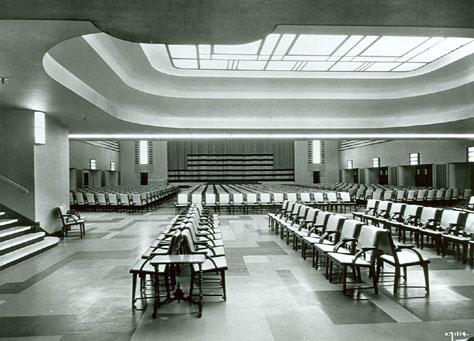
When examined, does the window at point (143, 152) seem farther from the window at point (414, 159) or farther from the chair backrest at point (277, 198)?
the window at point (414, 159)

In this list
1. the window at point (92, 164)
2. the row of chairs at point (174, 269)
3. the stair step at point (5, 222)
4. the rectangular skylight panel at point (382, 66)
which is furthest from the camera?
the window at point (92, 164)

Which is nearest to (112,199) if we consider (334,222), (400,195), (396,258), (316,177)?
(334,222)

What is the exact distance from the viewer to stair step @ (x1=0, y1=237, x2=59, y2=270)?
698 centimetres

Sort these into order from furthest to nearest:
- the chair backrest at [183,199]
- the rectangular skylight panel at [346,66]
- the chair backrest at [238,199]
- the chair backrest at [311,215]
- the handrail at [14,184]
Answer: the chair backrest at [238,199] < the chair backrest at [183,199] < the rectangular skylight panel at [346,66] < the handrail at [14,184] < the chair backrest at [311,215]

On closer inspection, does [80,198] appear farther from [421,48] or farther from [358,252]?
[358,252]

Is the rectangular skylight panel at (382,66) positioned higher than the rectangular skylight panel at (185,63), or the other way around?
the rectangular skylight panel at (185,63)

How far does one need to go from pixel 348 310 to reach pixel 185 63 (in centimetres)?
944

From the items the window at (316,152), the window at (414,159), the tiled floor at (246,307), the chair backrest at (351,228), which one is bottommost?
the tiled floor at (246,307)

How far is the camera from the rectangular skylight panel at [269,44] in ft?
31.7

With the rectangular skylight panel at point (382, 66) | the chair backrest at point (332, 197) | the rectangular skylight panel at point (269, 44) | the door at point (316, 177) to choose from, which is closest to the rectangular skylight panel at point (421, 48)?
the rectangular skylight panel at point (382, 66)

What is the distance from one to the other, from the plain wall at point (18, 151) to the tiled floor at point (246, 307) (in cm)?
288

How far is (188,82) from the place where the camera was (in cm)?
1344

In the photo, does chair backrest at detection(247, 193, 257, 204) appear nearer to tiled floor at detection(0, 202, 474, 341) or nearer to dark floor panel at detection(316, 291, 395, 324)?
tiled floor at detection(0, 202, 474, 341)

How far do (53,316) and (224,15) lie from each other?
3.69 metres
